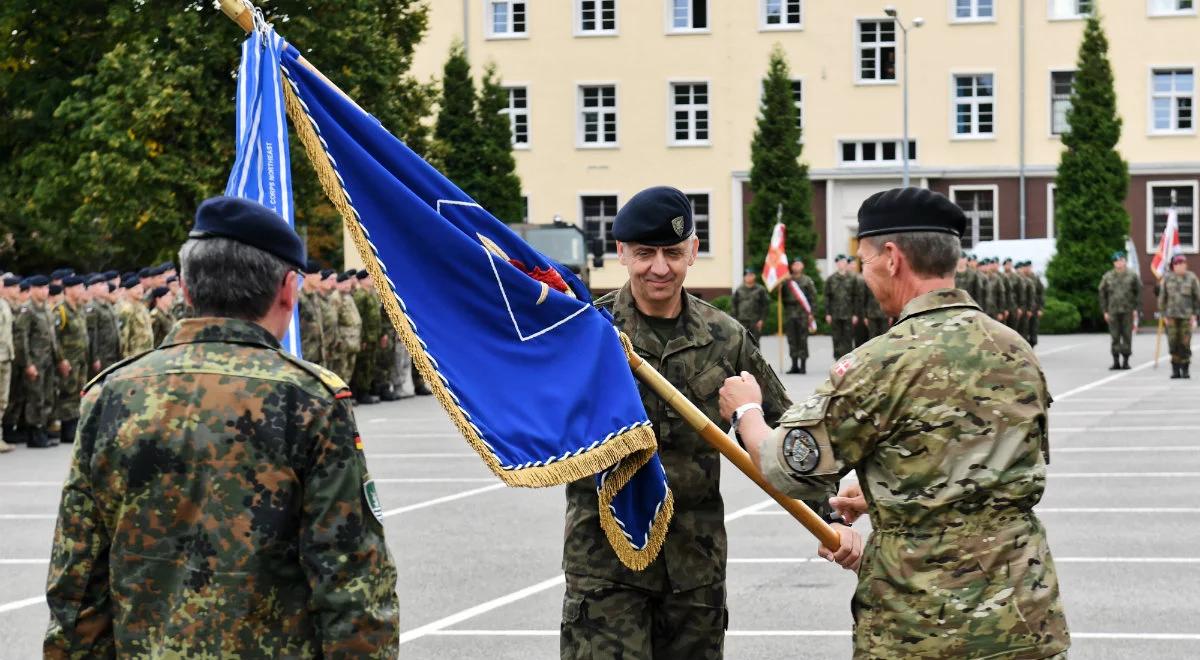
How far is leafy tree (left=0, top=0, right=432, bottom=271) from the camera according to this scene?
1316 inches

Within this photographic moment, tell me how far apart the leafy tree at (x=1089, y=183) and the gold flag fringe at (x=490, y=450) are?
4550 centimetres

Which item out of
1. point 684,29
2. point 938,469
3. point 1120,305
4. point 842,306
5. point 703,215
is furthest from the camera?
point 703,215

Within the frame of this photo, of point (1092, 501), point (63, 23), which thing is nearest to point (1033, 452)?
point (1092, 501)

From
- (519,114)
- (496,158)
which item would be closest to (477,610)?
(496,158)

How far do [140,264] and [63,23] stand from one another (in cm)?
998

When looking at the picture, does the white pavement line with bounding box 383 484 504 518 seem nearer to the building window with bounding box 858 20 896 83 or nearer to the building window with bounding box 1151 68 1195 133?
the building window with bounding box 858 20 896 83

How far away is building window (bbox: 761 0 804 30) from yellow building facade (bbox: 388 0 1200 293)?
53 mm

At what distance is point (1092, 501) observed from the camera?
14.1 meters

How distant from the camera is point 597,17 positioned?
5719 cm

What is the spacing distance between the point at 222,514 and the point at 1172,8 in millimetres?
55122

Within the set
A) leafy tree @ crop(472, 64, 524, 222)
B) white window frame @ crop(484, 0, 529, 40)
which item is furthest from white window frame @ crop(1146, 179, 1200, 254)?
white window frame @ crop(484, 0, 529, 40)

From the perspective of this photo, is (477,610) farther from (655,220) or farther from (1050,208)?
(1050,208)

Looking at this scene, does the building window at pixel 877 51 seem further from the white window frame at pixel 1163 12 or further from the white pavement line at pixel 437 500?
the white pavement line at pixel 437 500

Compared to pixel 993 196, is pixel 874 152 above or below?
above
